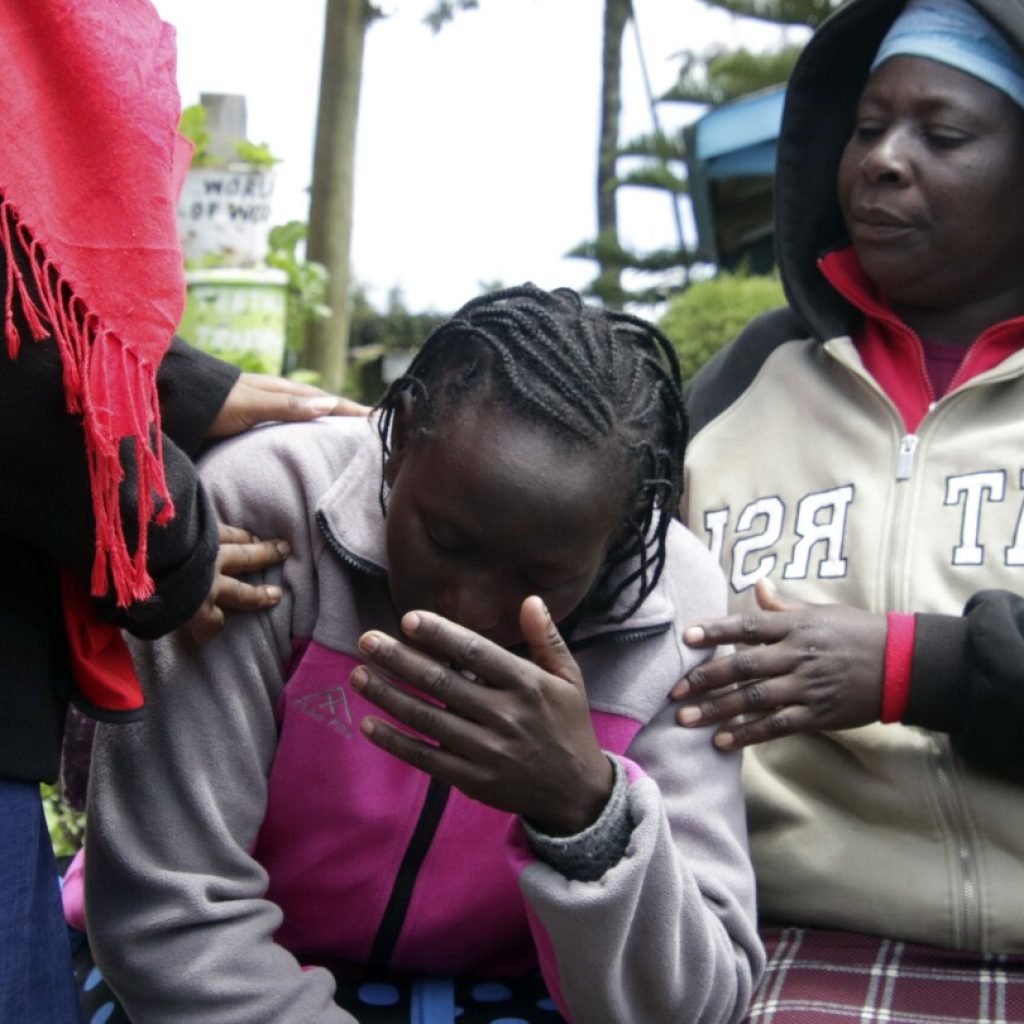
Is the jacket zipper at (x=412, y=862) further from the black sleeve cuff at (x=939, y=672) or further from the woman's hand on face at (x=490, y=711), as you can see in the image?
the black sleeve cuff at (x=939, y=672)

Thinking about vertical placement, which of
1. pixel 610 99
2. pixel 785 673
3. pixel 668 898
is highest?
pixel 610 99

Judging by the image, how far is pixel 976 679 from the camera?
2225 millimetres

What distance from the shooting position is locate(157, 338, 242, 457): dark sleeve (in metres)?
2.06

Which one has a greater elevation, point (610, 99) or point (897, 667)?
point (610, 99)

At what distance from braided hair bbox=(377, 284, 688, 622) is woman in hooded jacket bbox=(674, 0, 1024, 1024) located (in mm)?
219

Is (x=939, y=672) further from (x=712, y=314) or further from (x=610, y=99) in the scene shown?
(x=610, y=99)

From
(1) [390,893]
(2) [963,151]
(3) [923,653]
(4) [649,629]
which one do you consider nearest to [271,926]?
(1) [390,893]

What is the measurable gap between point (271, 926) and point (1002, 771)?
44.1 inches

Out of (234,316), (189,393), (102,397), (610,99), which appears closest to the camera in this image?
(102,397)

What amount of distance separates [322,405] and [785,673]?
0.79 metres

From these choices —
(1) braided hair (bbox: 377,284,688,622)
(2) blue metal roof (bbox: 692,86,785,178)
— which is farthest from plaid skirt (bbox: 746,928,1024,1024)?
(2) blue metal roof (bbox: 692,86,785,178)

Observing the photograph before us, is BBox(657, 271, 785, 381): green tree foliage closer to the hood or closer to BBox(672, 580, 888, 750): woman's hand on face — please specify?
the hood

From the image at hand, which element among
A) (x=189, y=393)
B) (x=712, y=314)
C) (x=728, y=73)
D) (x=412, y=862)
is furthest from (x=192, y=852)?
(x=728, y=73)

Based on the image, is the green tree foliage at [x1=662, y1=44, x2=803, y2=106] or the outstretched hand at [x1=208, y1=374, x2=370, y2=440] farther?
the green tree foliage at [x1=662, y1=44, x2=803, y2=106]
